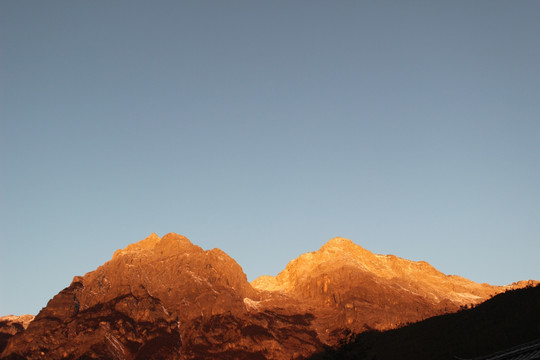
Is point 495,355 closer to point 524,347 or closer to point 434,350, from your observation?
point 524,347

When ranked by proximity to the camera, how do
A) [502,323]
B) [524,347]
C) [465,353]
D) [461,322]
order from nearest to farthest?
[524,347] < [465,353] < [502,323] < [461,322]

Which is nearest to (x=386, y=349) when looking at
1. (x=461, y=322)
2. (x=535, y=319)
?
(x=461, y=322)

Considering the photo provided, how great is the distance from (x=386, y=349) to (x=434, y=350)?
12600mm

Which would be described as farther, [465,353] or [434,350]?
[434,350]

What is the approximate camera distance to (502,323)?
60.4 m

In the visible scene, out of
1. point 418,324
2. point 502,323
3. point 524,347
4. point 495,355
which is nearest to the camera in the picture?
point 524,347

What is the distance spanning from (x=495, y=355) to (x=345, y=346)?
70.3ft

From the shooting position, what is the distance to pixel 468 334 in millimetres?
63000

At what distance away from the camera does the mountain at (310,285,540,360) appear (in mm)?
53875

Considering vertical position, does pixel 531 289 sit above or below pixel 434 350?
above

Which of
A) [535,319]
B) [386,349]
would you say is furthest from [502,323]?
[386,349]

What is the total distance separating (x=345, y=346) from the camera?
5488 centimetres

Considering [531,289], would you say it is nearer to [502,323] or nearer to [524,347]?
[502,323]

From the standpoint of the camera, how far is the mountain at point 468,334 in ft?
177
